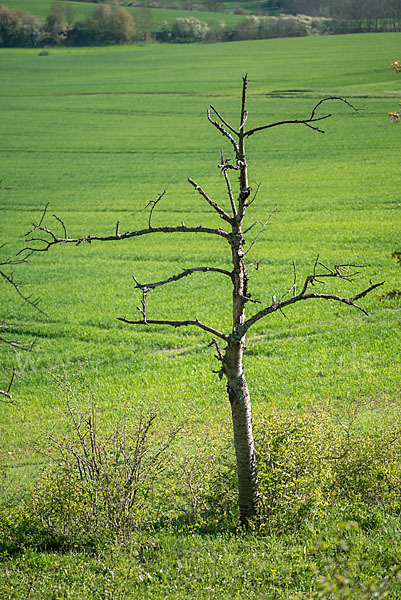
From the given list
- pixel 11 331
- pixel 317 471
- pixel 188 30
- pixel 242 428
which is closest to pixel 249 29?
pixel 188 30

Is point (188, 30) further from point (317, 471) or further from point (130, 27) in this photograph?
point (317, 471)

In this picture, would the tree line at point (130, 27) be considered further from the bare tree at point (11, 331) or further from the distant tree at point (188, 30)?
the bare tree at point (11, 331)

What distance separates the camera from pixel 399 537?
7117mm

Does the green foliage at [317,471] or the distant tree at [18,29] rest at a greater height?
the distant tree at [18,29]

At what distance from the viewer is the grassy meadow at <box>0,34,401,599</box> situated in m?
7.31

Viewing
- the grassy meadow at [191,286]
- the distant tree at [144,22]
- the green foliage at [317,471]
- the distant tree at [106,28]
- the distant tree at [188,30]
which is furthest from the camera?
the distant tree at [144,22]

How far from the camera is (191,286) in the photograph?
2172 cm

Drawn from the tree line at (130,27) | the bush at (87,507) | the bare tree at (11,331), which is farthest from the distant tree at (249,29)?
the bush at (87,507)

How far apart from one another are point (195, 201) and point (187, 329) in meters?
16.6

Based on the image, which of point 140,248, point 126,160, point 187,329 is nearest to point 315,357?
point 187,329

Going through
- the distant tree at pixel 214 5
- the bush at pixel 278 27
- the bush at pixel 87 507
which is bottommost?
the bush at pixel 87 507

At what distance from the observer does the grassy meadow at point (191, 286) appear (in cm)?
731

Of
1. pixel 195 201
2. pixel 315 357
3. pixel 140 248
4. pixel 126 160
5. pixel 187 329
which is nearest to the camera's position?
pixel 315 357

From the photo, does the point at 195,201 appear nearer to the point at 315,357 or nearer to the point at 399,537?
the point at 315,357
